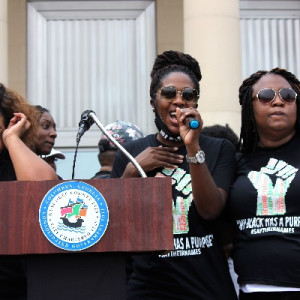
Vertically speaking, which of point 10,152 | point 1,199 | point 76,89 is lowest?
point 1,199

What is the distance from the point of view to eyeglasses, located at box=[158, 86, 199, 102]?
378cm

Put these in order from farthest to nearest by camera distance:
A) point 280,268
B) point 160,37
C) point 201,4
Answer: point 160,37 → point 201,4 → point 280,268

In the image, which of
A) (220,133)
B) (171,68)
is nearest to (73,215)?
(171,68)

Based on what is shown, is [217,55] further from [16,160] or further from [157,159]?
[16,160]

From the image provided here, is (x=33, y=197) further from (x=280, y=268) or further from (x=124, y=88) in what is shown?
(x=124, y=88)

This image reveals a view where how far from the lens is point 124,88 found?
1166cm

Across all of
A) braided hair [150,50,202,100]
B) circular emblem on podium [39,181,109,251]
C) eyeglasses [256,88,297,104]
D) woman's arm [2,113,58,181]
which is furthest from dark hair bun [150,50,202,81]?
circular emblem on podium [39,181,109,251]

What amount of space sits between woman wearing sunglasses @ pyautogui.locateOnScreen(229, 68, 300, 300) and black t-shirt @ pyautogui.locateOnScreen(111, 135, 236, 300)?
3.5 inches

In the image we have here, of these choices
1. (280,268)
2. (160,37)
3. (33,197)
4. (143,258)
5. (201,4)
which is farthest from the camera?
(160,37)

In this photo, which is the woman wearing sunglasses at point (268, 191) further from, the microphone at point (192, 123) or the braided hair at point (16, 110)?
the braided hair at point (16, 110)

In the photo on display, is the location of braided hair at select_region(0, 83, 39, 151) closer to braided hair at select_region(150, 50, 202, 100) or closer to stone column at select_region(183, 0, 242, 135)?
braided hair at select_region(150, 50, 202, 100)

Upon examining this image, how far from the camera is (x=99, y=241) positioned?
2.86m

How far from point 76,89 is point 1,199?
8794mm

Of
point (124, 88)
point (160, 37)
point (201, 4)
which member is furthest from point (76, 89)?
point (201, 4)
